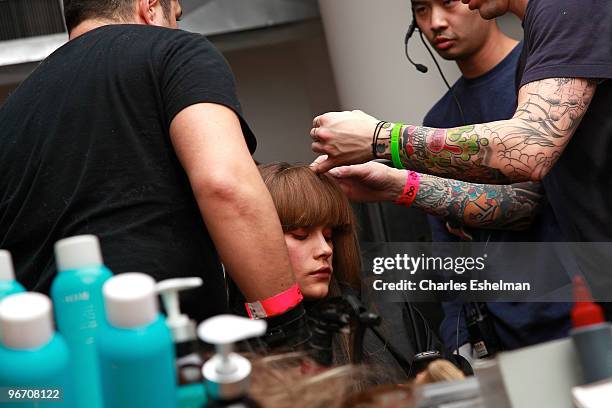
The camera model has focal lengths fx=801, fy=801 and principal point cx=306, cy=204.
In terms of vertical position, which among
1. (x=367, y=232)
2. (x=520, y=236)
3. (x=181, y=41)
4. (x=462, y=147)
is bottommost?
(x=367, y=232)

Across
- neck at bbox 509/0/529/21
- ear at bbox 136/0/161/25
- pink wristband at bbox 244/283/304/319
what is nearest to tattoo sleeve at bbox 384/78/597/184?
neck at bbox 509/0/529/21

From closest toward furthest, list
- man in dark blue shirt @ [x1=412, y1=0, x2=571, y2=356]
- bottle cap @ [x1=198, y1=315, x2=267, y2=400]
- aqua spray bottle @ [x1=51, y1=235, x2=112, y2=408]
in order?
bottle cap @ [x1=198, y1=315, x2=267, y2=400] → aqua spray bottle @ [x1=51, y1=235, x2=112, y2=408] → man in dark blue shirt @ [x1=412, y1=0, x2=571, y2=356]

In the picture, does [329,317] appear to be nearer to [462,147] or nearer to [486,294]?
[462,147]

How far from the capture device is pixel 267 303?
52.1 inches

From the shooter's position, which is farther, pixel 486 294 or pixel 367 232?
pixel 367 232

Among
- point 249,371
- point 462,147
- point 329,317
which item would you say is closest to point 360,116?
point 462,147

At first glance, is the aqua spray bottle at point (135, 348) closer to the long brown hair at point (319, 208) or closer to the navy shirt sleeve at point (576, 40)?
the navy shirt sleeve at point (576, 40)

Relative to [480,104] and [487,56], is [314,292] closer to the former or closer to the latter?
[480,104]

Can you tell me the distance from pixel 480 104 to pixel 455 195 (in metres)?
0.31

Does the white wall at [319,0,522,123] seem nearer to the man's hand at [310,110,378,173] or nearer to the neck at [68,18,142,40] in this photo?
the man's hand at [310,110,378,173]

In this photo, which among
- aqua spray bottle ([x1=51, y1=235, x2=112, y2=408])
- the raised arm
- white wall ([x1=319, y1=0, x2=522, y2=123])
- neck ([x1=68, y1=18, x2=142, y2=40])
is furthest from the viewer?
white wall ([x1=319, y1=0, x2=522, y2=123])

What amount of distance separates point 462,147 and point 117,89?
2.13 ft

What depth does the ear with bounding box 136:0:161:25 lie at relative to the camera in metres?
1.55

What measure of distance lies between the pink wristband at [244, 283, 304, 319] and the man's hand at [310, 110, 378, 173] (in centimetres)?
42
